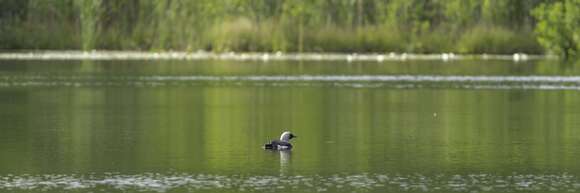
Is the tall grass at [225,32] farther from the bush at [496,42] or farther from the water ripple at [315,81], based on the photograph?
the water ripple at [315,81]

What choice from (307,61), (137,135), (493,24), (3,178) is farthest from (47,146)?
(493,24)

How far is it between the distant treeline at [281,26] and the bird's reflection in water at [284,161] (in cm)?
4879

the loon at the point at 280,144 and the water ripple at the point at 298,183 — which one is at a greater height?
the loon at the point at 280,144

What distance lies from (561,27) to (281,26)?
13.6m

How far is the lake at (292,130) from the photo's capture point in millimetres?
20094

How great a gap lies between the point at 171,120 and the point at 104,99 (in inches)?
314

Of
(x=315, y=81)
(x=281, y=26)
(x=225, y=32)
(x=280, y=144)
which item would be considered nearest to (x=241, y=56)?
(x=225, y=32)

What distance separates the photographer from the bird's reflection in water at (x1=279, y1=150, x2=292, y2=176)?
2112 centimetres

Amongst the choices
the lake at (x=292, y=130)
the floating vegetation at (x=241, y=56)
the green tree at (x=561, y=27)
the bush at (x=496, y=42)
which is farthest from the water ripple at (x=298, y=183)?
the bush at (x=496, y=42)

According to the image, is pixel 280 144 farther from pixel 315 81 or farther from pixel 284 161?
pixel 315 81

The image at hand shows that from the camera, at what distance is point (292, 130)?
28.2 meters

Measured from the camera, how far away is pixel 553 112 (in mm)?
33406

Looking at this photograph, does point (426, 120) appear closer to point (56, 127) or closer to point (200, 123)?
point (200, 123)

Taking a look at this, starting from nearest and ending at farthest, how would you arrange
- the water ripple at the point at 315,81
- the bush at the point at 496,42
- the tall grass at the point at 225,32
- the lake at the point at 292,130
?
the lake at the point at 292,130 < the water ripple at the point at 315,81 < the bush at the point at 496,42 < the tall grass at the point at 225,32
